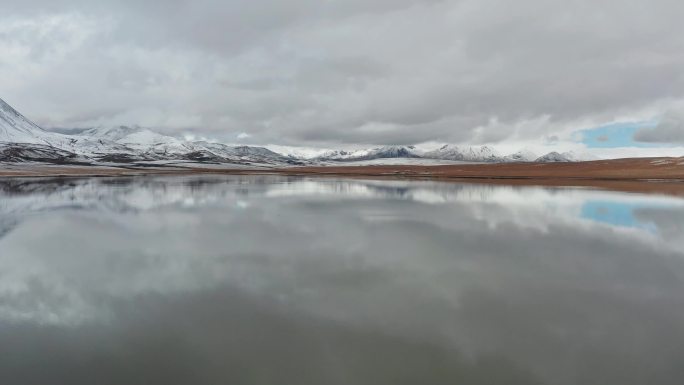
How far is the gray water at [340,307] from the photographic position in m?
6.51

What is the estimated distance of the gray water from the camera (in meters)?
6.51

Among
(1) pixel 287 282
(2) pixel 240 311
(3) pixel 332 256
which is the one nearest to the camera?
(2) pixel 240 311

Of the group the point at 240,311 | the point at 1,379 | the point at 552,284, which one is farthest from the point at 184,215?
the point at 552,284

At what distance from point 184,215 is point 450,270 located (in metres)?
17.0

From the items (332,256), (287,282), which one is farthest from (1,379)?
(332,256)

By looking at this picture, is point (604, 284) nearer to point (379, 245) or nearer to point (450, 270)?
point (450, 270)

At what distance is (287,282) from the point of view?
10.7 metres

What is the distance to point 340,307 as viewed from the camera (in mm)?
8992

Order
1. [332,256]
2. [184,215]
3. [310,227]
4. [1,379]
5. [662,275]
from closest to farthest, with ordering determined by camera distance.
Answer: [1,379], [662,275], [332,256], [310,227], [184,215]

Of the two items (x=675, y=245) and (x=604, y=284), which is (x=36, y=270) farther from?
(x=675, y=245)

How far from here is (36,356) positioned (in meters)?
6.78

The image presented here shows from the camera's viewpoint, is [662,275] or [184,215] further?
[184,215]

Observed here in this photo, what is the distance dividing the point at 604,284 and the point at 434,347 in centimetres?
651

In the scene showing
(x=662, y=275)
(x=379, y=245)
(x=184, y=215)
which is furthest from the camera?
(x=184, y=215)
